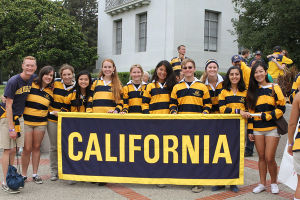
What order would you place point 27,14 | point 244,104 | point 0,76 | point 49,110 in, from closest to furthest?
point 244,104, point 49,110, point 27,14, point 0,76

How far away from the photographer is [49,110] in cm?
507

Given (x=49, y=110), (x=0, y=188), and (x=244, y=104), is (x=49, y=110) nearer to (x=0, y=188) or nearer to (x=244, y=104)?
(x=0, y=188)

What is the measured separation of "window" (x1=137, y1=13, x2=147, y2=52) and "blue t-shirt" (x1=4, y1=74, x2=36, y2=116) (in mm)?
15102

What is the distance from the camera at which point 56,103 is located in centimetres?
507

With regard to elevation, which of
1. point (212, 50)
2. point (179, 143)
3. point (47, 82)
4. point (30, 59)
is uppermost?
point (212, 50)

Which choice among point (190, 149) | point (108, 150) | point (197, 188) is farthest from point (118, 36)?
point (197, 188)

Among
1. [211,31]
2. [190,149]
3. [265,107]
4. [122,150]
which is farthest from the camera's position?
[211,31]

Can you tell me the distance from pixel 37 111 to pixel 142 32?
50.6 feet

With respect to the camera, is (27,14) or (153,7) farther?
(27,14)

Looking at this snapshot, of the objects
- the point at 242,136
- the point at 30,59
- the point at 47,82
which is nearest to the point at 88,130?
the point at 47,82

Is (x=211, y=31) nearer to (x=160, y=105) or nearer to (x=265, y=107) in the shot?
(x=160, y=105)

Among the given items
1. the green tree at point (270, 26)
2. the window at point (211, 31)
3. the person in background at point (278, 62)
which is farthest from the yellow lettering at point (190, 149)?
the window at point (211, 31)

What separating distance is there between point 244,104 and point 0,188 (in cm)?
406

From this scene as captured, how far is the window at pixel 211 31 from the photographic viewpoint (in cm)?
1817
